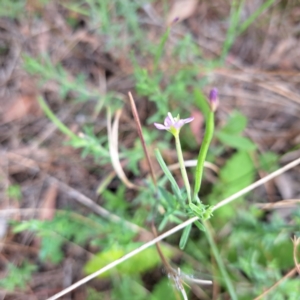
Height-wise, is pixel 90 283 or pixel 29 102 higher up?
pixel 29 102

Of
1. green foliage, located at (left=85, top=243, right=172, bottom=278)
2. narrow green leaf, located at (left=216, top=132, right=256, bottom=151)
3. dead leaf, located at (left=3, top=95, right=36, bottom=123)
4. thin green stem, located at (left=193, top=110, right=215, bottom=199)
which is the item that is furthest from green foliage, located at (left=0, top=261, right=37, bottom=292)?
thin green stem, located at (left=193, top=110, right=215, bottom=199)

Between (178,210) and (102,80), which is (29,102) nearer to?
(102,80)

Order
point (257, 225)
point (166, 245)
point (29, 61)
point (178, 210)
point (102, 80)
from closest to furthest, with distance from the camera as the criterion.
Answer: point (178, 210)
point (257, 225)
point (29, 61)
point (166, 245)
point (102, 80)

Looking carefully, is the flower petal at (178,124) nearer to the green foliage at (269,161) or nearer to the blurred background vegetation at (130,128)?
the blurred background vegetation at (130,128)

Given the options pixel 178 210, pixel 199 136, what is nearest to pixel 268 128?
pixel 199 136

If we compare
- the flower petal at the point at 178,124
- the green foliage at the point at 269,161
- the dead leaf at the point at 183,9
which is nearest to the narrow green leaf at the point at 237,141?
the green foliage at the point at 269,161

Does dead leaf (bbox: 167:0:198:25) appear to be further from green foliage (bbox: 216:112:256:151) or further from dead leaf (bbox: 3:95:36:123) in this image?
dead leaf (bbox: 3:95:36:123)

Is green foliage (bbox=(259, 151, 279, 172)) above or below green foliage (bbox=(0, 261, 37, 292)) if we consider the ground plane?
above
